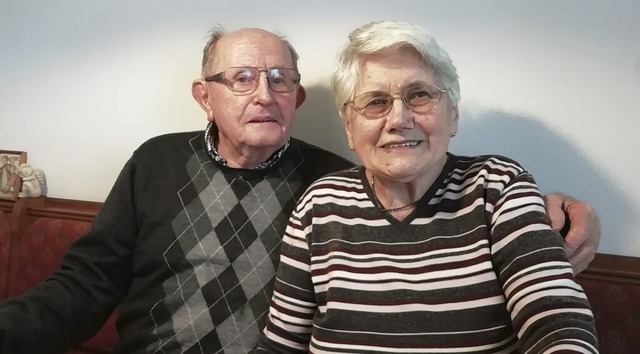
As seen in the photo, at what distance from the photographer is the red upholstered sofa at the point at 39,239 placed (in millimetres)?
1882

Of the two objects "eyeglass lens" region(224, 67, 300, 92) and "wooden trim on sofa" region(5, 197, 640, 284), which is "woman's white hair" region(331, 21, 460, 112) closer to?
"eyeglass lens" region(224, 67, 300, 92)

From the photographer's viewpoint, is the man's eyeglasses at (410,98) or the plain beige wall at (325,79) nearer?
the man's eyeglasses at (410,98)

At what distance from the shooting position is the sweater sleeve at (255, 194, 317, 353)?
1.25 m

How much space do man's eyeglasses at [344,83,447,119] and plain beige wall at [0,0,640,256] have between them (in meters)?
0.39

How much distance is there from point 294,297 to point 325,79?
2.20ft

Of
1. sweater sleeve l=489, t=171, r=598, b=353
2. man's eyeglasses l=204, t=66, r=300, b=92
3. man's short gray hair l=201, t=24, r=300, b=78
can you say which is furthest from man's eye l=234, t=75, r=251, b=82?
sweater sleeve l=489, t=171, r=598, b=353

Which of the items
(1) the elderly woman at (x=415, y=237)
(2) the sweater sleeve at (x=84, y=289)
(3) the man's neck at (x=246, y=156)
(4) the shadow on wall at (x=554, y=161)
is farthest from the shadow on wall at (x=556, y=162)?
(2) the sweater sleeve at (x=84, y=289)

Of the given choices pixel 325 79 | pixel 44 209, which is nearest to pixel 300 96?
pixel 325 79

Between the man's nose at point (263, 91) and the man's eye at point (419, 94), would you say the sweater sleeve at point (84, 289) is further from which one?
the man's eye at point (419, 94)

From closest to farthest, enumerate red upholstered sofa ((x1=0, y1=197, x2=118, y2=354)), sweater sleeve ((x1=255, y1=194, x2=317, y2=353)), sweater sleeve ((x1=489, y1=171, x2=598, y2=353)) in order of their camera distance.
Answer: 1. sweater sleeve ((x1=489, y1=171, x2=598, y2=353))
2. sweater sleeve ((x1=255, y1=194, x2=317, y2=353))
3. red upholstered sofa ((x1=0, y1=197, x2=118, y2=354))

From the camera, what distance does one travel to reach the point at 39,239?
76.5 inches

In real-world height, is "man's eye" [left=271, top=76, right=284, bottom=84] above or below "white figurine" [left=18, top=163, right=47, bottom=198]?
above

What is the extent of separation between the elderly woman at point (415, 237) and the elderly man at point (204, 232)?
0.21m

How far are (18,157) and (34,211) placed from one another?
24cm
